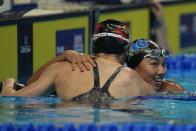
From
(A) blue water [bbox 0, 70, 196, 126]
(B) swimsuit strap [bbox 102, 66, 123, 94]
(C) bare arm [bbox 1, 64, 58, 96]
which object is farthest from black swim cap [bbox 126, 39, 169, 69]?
(C) bare arm [bbox 1, 64, 58, 96]

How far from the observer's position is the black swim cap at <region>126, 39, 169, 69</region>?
7750 millimetres

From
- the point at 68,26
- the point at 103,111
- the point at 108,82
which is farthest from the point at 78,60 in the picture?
the point at 68,26

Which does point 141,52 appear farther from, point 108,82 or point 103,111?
point 103,111

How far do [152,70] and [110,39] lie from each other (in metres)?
A: 0.72

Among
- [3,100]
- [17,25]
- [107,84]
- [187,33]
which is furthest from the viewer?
[187,33]

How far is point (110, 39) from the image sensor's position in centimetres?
720

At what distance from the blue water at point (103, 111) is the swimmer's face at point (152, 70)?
0.16 m

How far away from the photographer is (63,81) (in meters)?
7.06

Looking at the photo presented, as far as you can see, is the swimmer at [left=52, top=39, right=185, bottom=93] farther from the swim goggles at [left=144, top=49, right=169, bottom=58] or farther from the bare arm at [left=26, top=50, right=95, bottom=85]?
the bare arm at [left=26, top=50, right=95, bottom=85]

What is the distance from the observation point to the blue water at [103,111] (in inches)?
260

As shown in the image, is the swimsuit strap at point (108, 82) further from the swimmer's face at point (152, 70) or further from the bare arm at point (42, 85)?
Answer: the swimmer's face at point (152, 70)

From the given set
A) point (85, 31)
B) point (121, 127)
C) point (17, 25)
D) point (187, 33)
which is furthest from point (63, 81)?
point (187, 33)

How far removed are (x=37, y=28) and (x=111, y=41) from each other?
7.77 ft

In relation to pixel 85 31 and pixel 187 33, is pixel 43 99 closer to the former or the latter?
pixel 85 31
